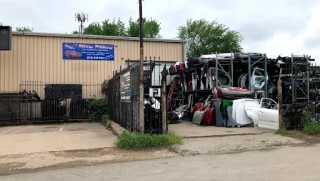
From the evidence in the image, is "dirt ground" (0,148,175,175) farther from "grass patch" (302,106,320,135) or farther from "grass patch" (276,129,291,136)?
"grass patch" (302,106,320,135)

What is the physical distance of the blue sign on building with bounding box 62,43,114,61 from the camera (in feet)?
65.0

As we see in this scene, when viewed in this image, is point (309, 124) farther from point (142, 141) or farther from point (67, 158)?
point (67, 158)

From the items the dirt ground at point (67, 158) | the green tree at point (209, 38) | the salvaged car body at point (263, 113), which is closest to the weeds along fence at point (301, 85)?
the salvaged car body at point (263, 113)

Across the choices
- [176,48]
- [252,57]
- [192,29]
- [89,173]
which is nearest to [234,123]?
[252,57]

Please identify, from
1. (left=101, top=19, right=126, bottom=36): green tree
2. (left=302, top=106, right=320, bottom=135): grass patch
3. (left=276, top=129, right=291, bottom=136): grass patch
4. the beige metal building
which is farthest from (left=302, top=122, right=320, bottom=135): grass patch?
(left=101, top=19, right=126, bottom=36): green tree

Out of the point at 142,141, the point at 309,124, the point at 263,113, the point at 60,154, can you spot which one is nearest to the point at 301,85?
the point at 263,113

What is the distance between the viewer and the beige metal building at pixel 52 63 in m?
18.8

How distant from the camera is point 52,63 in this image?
1948cm

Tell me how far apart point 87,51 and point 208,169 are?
605 inches

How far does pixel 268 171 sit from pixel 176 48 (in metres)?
16.4

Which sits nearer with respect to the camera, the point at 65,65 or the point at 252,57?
the point at 252,57

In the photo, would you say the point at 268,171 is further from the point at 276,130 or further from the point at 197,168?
the point at 276,130

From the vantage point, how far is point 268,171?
20.4ft

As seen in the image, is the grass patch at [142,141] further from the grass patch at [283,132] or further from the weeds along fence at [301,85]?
the weeds along fence at [301,85]
